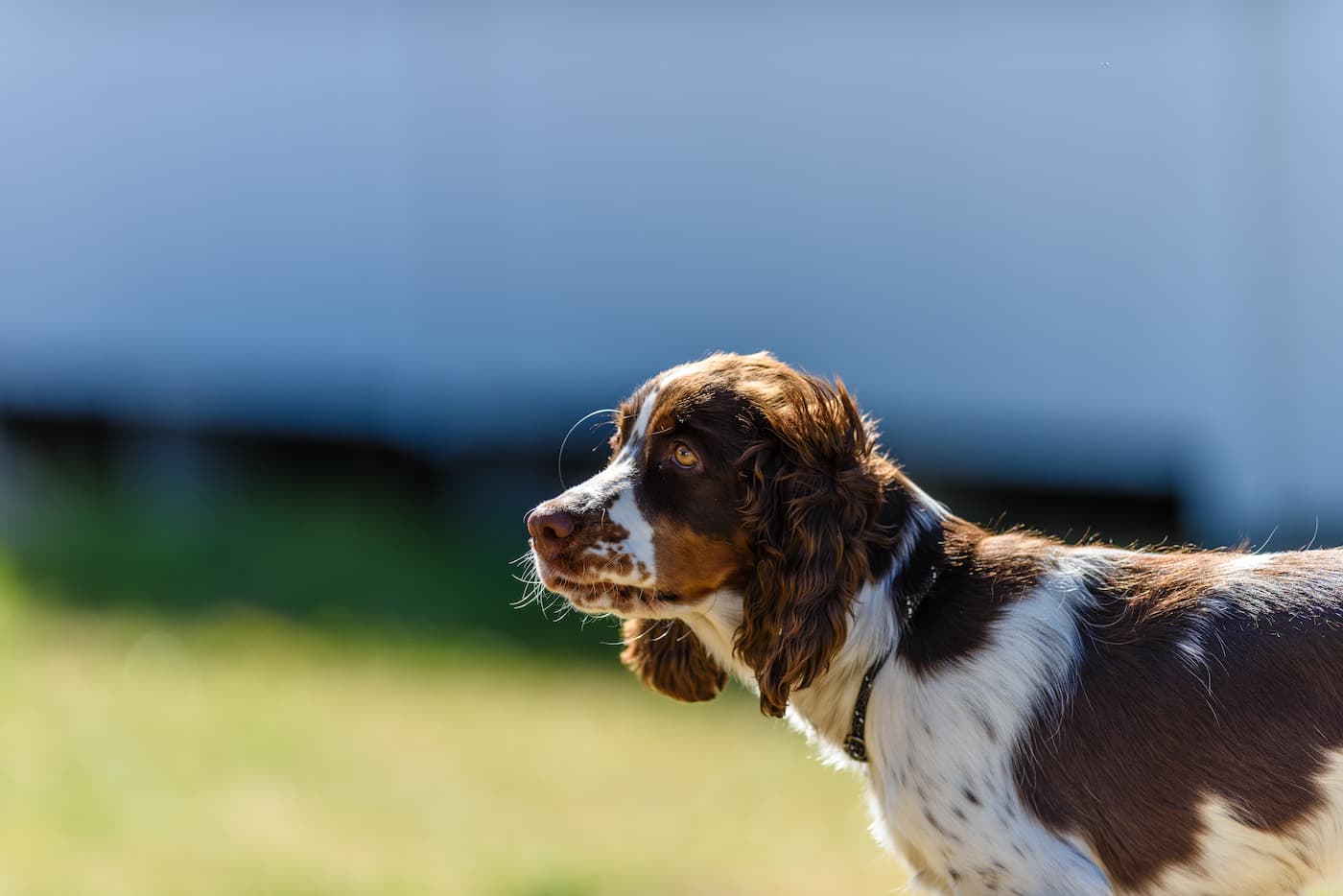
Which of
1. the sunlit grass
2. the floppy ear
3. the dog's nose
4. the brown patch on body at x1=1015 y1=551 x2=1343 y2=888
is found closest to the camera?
the brown patch on body at x1=1015 y1=551 x2=1343 y2=888

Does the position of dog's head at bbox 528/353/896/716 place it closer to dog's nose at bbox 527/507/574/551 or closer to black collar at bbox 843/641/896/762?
dog's nose at bbox 527/507/574/551

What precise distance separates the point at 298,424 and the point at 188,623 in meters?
2.72

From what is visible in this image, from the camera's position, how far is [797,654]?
2660 millimetres

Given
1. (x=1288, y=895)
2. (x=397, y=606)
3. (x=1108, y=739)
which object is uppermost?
(x=1108, y=739)

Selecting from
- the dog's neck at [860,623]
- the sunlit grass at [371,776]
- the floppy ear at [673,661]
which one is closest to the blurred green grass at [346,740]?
Answer: the sunlit grass at [371,776]

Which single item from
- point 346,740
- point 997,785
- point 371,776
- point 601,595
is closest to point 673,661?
point 601,595

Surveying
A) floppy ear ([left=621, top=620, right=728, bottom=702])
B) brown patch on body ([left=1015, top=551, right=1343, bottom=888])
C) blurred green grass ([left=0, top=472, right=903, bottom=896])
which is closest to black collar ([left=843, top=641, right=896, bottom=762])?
brown patch on body ([left=1015, top=551, right=1343, bottom=888])

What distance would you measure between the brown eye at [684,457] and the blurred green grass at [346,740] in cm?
214

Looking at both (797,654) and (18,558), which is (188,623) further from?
(797,654)

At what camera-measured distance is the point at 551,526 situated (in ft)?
8.70

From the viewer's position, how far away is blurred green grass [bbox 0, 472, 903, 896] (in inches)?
181

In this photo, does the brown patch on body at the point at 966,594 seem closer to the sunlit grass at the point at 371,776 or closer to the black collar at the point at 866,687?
the black collar at the point at 866,687

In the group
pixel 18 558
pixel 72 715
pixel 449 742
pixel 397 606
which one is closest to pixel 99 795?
pixel 72 715

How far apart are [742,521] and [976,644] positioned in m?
0.48
